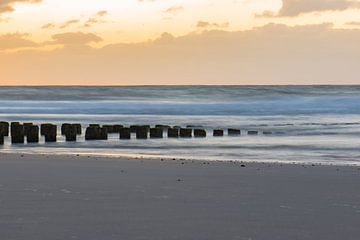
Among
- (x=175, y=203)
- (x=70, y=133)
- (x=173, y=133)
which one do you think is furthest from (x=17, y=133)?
(x=175, y=203)

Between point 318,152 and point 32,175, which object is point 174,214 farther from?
point 318,152

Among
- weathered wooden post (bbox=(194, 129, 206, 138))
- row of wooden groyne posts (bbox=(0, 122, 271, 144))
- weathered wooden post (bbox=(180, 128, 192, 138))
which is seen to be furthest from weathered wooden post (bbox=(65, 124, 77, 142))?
weathered wooden post (bbox=(194, 129, 206, 138))

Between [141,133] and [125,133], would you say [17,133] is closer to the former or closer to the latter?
[125,133]

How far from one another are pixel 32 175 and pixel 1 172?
61 cm

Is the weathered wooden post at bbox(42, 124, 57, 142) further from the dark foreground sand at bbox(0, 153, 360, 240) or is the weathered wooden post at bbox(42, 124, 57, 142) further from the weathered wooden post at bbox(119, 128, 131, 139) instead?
the dark foreground sand at bbox(0, 153, 360, 240)

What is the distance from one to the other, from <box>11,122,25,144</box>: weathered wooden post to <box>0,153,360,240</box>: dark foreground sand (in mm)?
9355

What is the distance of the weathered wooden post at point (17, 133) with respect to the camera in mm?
20734

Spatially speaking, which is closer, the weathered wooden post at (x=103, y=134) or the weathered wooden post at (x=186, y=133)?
the weathered wooden post at (x=103, y=134)

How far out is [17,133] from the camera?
68.2 ft

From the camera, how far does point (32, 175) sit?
9859 mm

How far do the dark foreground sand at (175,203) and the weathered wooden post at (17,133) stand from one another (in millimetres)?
9355

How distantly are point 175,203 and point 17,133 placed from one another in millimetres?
14247

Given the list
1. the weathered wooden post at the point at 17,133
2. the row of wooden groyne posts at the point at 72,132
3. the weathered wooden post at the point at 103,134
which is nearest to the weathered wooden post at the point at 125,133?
the row of wooden groyne posts at the point at 72,132

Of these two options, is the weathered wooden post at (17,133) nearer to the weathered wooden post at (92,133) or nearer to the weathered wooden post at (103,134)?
the weathered wooden post at (92,133)
